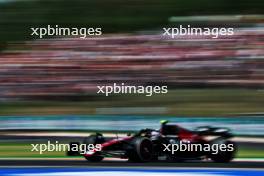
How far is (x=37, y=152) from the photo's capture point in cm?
306

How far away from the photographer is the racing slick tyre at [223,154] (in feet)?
9.61

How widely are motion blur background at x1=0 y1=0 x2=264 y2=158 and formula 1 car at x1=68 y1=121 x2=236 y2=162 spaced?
0.07 meters

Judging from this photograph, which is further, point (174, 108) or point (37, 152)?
point (37, 152)

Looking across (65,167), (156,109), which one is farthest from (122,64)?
(65,167)

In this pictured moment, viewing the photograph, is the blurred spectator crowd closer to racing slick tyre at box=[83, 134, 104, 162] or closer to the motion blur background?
the motion blur background

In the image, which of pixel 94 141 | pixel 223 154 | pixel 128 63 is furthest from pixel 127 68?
pixel 223 154

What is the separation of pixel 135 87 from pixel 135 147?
1.32ft

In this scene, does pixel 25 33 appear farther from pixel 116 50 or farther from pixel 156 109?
pixel 156 109

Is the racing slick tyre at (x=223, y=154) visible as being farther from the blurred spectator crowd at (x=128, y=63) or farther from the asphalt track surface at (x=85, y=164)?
the blurred spectator crowd at (x=128, y=63)

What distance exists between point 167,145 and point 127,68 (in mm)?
557

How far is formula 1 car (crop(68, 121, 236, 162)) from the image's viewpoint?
9.68ft

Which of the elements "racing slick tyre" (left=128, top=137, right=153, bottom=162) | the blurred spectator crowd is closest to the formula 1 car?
"racing slick tyre" (left=128, top=137, right=153, bottom=162)

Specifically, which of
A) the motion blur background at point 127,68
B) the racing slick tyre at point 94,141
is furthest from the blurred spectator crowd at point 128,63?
the racing slick tyre at point 94,141

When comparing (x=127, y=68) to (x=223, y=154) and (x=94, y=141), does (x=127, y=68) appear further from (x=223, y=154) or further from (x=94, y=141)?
(x=223, y=154)
